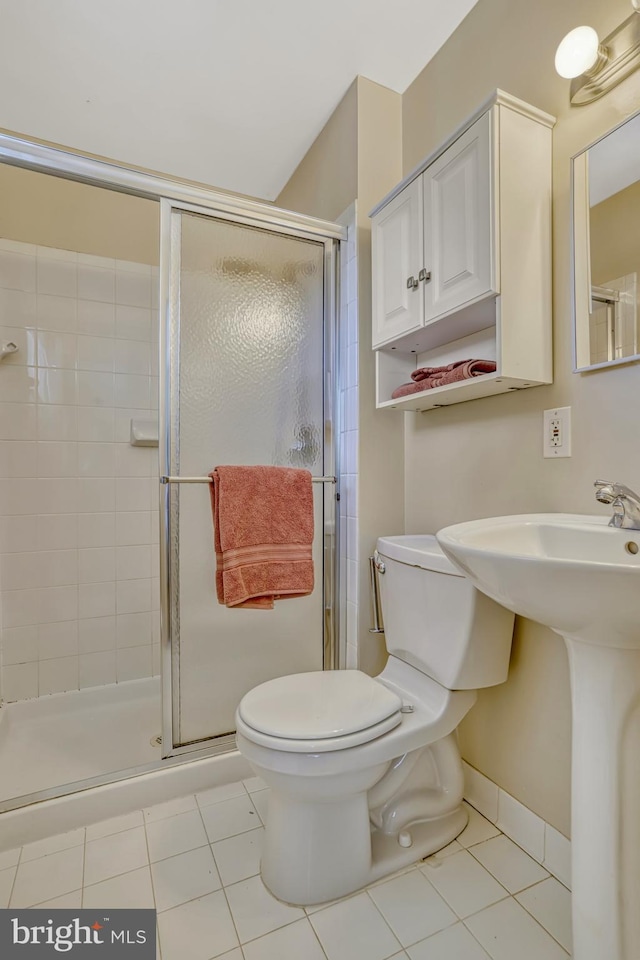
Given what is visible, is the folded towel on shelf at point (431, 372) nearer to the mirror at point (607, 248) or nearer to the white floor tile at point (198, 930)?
the mirror at point (607, 248)

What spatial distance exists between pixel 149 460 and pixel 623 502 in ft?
6.15

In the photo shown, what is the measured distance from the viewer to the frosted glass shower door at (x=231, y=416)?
1.50 m

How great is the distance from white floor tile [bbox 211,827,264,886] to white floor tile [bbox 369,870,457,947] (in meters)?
0.32

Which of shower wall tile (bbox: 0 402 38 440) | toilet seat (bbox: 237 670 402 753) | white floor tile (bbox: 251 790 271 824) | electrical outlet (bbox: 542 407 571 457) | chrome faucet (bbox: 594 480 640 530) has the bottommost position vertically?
white floor tile (bbox: 251 790 271 824)

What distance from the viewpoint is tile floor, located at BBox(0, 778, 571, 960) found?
3.33ft

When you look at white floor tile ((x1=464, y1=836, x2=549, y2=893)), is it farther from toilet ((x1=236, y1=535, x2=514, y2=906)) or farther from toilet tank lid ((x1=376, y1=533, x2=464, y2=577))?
toilet tank lid ((x1=376, y1=533, x2=464, y2=577))

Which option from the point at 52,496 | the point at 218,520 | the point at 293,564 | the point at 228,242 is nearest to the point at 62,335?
the point at 52,496

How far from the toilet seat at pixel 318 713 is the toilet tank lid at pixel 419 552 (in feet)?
1.16

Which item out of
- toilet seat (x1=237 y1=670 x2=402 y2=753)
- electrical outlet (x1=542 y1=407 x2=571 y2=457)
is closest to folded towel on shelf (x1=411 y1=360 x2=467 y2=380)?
electrical outlet (x1=542 y1=407 x2=571 y2=457)

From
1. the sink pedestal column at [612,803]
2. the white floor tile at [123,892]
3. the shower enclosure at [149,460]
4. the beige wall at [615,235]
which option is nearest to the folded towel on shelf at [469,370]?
the beige wall at [615,235]

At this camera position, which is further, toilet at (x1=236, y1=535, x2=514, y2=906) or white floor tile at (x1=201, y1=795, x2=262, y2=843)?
white floor tile at (x1=201, y1=795, x2=262, y2=843)

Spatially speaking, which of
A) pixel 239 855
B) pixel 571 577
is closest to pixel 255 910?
pixel 239 855

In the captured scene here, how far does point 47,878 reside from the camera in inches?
46.8

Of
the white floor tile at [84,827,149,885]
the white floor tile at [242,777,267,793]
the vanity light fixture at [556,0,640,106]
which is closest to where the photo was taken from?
the vanity light fixture at [556,0,640,106]
